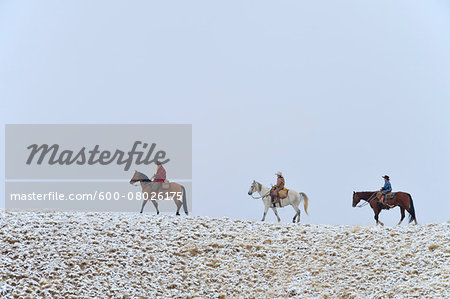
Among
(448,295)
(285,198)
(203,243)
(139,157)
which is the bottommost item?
(448,295)

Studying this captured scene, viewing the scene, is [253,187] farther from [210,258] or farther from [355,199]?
[210,258]

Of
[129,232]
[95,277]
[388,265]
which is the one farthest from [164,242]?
[388,265]

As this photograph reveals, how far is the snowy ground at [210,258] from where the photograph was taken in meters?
21.9

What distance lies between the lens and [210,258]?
24.9 metres

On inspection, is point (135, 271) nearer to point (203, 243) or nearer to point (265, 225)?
point (203, 243)

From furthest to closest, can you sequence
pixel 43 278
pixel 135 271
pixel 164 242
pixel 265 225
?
pixel 265 225 → pixel 164 242 → pixel 135 271 → pixel 43 278

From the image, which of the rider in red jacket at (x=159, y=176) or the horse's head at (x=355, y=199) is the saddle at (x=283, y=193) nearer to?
the horse's head at (x=355, y=199)

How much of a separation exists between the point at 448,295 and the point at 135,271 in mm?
11645

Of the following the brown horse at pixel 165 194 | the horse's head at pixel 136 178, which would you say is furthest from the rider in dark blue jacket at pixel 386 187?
the horse's head at pixel 136 178

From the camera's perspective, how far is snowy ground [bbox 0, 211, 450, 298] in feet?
72.0

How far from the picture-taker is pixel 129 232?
86.7 feet

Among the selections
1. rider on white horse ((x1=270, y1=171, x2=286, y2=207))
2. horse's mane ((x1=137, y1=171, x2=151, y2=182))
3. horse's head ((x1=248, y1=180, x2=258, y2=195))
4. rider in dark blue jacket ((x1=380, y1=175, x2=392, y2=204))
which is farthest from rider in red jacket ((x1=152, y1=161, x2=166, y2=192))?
rider in dark blue jacket ((x1=380, y1=175, x2=392, y2=204))

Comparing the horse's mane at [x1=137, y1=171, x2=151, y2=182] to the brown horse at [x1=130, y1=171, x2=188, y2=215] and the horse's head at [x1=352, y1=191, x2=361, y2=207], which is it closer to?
the brown horse at [x1=130, y1=171, x2=188, y2=215]

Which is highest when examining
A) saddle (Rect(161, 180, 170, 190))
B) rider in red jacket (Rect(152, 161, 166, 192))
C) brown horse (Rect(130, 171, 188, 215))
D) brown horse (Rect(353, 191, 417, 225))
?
rider in red jacket (Rect(152, 161, 166, 192))
